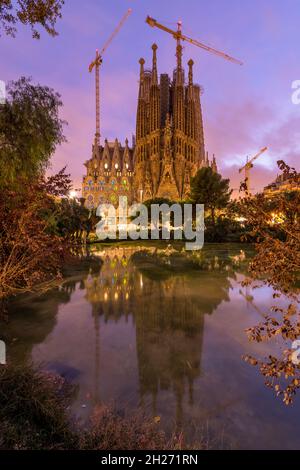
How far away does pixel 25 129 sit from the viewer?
858 cm

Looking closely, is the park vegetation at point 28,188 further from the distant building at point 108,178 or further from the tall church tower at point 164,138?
the distant building at point 108,178

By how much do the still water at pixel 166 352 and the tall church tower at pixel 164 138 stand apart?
3019 inches

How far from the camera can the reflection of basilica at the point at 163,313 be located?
245 inches

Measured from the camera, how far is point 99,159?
110625mm

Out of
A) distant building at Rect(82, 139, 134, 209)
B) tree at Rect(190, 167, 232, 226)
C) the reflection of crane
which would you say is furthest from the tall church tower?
the reflection of crane

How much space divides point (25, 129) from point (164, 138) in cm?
8819

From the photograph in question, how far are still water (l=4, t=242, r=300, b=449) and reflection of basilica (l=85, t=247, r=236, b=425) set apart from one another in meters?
0.04

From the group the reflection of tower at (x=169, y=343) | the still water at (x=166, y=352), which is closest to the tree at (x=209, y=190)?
the still water at (x=166, y=352)

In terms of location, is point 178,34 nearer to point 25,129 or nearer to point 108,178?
point 108,178

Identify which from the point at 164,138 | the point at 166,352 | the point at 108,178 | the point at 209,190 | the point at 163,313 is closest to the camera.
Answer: the point at 166,352

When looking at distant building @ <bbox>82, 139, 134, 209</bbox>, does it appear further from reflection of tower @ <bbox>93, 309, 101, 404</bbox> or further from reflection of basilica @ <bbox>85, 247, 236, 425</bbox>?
reflection of tower @ <bbox>93, 309, 101, 404</bbox>

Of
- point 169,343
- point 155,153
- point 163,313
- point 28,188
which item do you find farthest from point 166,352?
point 155,153

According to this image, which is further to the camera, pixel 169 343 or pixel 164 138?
pixel 164 138

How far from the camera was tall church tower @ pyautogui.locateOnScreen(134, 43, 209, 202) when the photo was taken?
294 ft
